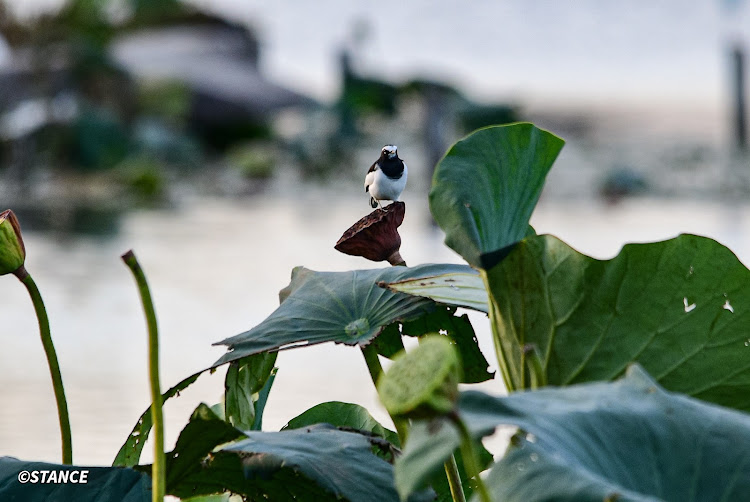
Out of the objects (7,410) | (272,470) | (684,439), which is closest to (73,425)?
(7,410)

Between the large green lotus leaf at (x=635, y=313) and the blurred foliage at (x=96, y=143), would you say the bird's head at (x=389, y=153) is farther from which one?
the blurred foliage at (x=96, y=143)

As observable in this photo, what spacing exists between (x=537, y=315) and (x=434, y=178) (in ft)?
0.20

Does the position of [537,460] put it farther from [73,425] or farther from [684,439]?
[73,425]

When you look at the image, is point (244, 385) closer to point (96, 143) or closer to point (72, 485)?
point (72, 485)

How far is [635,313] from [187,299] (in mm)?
2144

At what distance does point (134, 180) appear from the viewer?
5.74 metres

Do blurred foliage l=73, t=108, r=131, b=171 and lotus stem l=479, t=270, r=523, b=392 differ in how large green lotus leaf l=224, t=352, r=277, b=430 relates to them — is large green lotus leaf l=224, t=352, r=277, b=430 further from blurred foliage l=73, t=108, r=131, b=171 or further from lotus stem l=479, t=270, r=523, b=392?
blurred foliage l=73, t=108, r=131, b=171

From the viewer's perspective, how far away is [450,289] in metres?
0.42

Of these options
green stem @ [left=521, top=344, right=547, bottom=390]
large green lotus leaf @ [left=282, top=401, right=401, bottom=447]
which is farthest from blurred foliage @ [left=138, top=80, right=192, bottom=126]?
green stem @ [left=521, top=344, right=547, bottom=390]

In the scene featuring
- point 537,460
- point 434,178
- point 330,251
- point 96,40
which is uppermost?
point 96,40

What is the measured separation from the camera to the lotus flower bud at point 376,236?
1.44 ft

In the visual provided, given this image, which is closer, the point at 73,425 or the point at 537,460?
the point at 537,460

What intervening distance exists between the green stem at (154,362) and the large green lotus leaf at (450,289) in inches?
4.2

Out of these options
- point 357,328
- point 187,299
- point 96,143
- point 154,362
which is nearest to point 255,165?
point 96,143
